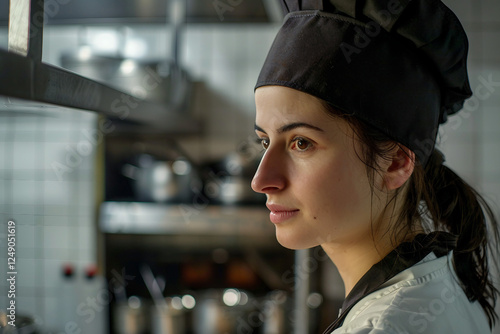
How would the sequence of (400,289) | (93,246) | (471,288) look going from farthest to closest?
(93,246) → (471,288) → (400,289)

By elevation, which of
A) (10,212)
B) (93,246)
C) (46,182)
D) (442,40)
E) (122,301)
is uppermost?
(442,40)

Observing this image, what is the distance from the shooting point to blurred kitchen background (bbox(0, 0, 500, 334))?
1.61 m

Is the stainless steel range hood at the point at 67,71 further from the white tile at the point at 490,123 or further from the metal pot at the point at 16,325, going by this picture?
the white tile at the point at 490,123

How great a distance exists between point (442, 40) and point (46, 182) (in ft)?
6.29

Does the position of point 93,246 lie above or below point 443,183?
below

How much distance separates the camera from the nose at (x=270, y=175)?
574mm

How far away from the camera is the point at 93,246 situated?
205 centimetres

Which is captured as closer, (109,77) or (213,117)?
(109,77)

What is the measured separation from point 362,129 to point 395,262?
0.18 meters

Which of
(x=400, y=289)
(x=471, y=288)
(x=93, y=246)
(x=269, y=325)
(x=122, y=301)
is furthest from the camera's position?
(x=93, y=246)

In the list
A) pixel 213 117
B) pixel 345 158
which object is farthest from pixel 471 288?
pixel 213 117

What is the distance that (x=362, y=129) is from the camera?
0.59 metres

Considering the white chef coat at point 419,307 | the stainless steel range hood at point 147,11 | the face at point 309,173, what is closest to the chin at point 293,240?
the face at point 309,173

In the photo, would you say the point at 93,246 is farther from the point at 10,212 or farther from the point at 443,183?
the point at 443,183
